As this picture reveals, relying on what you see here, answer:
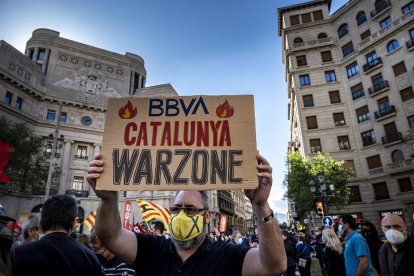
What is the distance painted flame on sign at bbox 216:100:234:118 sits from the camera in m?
2.17

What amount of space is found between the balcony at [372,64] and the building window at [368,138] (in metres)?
6.85

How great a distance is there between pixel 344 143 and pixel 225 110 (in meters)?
31.8

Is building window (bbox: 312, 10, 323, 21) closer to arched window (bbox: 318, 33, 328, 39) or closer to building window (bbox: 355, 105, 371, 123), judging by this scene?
arched window (bbox: 318, 33, 328, 39)

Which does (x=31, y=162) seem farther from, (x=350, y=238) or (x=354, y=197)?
(x=354, y=197)

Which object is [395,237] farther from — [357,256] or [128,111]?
[128,111]

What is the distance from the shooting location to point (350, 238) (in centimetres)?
450

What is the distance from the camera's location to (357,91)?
101 feet

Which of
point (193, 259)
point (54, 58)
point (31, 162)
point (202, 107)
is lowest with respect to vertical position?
point (193, 259)

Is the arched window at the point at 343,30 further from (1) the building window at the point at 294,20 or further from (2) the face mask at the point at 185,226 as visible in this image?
(2) the face mask at the point at 185,226

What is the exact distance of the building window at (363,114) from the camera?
97.0 ft

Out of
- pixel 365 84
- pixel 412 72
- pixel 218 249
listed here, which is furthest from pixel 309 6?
pixel 218 249

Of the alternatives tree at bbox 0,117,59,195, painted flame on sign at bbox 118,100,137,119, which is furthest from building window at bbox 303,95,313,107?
painted flame on sign at bbox 118,100,137,119

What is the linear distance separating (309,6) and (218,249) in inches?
1650

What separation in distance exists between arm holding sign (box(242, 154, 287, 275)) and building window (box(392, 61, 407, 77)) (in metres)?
32.7
